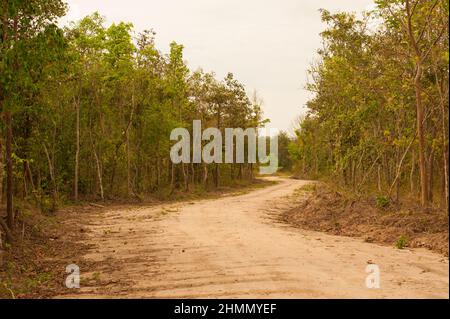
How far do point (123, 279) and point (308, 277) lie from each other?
3.43m

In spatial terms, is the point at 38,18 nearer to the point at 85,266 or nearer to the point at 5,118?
the point at 5,118

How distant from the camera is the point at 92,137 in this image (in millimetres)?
30969

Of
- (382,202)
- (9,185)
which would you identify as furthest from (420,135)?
(9,185)

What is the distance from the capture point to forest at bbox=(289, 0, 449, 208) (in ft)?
51.6

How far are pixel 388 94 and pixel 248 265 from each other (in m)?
11.0

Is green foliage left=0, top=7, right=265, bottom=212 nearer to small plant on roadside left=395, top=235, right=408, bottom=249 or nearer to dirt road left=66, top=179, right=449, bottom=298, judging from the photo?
dirt road left=66, top=179, right=449, bottom=298

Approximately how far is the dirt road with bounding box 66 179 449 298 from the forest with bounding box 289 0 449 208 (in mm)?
4718

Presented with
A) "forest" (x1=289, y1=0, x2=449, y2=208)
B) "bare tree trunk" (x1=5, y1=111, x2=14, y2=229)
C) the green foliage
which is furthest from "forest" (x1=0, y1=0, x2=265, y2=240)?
"forest" (x1=289, y1=0, x2=449, y2=208)

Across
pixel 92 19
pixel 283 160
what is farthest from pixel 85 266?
pixel 283 160

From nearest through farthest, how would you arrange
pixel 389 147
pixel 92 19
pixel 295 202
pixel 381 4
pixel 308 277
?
1. pixel 308 277
2. pixel 381 4
3. pixel 389 147
4. pixel 295 202
5. pixel 92 19

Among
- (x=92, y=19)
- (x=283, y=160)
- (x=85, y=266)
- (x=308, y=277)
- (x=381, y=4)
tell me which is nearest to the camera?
(x=308, y=277)

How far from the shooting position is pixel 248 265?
10234 mm

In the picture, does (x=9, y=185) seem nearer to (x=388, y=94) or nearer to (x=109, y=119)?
(x=388, y=94)

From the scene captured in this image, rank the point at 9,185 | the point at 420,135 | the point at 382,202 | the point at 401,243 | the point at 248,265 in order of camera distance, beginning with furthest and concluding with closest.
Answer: the point at 382,202 < the point at 420,135 < the point at 9,185 < the point at 401,243 < the point at 248,265
